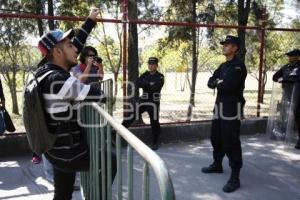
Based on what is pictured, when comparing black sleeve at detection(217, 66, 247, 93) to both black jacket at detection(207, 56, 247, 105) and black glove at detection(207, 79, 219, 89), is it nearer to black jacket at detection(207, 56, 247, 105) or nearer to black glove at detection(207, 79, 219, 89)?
black jacket at detection(207, 56, 247, 105)

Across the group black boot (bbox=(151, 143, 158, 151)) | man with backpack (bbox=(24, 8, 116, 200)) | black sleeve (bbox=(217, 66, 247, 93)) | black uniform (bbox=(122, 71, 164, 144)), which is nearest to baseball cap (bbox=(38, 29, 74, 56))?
man with backpack (bbox=(24, 8, 116, 200))

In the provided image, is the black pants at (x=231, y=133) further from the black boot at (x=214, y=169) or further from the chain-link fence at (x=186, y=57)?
the chain-link fence at (x=186, y=57)

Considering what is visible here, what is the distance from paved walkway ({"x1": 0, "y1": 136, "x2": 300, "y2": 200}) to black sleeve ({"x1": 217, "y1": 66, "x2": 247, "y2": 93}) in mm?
1195

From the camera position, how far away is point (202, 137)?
292 inches

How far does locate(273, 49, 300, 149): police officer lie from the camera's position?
6993 mm

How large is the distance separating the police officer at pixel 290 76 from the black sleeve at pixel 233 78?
8.52 feet

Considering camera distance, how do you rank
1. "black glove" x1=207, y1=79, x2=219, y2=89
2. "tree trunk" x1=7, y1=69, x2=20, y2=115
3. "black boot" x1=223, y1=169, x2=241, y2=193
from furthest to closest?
"tree trunk" x1=7, y1=69, x2=20, y2=115
"black glove" x1=207, y1=79, x2=219, y2=89
"black boot" x1=223, y1=169, x2=241, y2=193

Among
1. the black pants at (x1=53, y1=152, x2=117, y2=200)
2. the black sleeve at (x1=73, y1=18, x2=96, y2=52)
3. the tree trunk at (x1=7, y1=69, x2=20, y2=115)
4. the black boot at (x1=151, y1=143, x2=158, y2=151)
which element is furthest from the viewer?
the tree trunk at (x1=7, y1=69, x2=20, y2=115)

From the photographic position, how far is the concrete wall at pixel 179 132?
6.07m

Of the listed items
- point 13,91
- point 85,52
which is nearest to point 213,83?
point 85,52

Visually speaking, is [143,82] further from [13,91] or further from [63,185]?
[13,91]

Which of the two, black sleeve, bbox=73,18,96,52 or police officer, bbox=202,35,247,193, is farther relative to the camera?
police officer, bbox=202,35,247,193

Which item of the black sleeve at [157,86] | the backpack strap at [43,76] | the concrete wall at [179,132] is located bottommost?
the concrete wall at [179,132]

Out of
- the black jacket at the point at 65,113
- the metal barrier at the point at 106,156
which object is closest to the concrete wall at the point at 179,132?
the metal barrier at the point at 106,156
